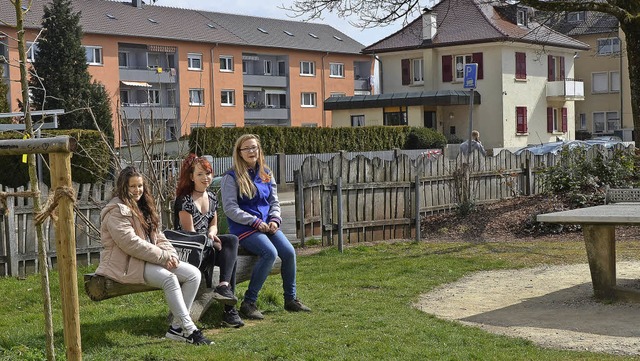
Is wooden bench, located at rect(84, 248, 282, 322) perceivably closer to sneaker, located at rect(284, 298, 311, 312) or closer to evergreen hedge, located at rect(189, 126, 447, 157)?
sneaker, located at rect(284, 298, 311, 312)

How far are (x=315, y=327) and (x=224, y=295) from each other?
877 millimetres

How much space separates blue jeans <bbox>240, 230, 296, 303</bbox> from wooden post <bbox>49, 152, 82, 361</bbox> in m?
3.81

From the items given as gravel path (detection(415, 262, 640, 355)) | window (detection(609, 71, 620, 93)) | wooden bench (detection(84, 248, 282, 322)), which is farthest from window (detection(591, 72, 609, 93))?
wooden bench (detection(84, 248, 282, 322))

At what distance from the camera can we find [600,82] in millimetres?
72562

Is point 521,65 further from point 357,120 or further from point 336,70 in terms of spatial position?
point 336,70

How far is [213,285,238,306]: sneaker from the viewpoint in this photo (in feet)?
27.7

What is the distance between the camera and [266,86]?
7800 centimetres

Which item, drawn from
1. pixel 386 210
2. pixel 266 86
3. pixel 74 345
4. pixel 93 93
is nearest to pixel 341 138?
pixel 93 93

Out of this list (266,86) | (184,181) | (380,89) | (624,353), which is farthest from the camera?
(266,86)

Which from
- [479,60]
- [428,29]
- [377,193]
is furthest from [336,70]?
[377,193]

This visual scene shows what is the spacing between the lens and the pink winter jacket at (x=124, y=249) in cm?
768

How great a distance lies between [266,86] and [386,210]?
61239 millimetres

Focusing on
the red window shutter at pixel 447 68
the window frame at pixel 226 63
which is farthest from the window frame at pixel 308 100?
the red window shutter at pixel 447 68

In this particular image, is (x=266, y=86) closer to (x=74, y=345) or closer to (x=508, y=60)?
(x=508, y=60)
